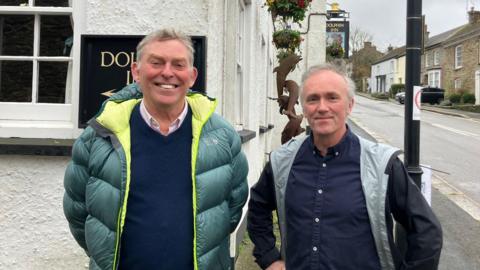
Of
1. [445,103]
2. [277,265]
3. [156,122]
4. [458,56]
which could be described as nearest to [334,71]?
[156,122]

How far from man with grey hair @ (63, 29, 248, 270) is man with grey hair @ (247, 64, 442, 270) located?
35 cm

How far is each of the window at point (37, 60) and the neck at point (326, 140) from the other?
212 centimetres

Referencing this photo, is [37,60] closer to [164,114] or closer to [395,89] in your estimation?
[164,114]

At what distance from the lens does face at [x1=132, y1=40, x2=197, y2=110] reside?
6.73 ft

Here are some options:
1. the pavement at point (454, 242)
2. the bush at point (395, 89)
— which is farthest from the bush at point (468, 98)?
the pavement at point (454, 242)

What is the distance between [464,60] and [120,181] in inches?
1701

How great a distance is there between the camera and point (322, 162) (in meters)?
2.01

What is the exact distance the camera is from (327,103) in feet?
6.48

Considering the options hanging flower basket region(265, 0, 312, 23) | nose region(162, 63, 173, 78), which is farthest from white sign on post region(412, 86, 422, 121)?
hanging flower basket region(265, 0, 312, 23)

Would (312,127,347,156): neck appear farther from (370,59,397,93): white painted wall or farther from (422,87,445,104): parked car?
(370,59,397,93): white painted wall

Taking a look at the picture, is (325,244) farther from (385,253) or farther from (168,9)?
(168,9)

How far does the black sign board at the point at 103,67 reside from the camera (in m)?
3.23

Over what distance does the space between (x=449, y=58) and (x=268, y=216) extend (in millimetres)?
46130

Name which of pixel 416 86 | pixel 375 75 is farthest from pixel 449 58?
pixel 416 86
